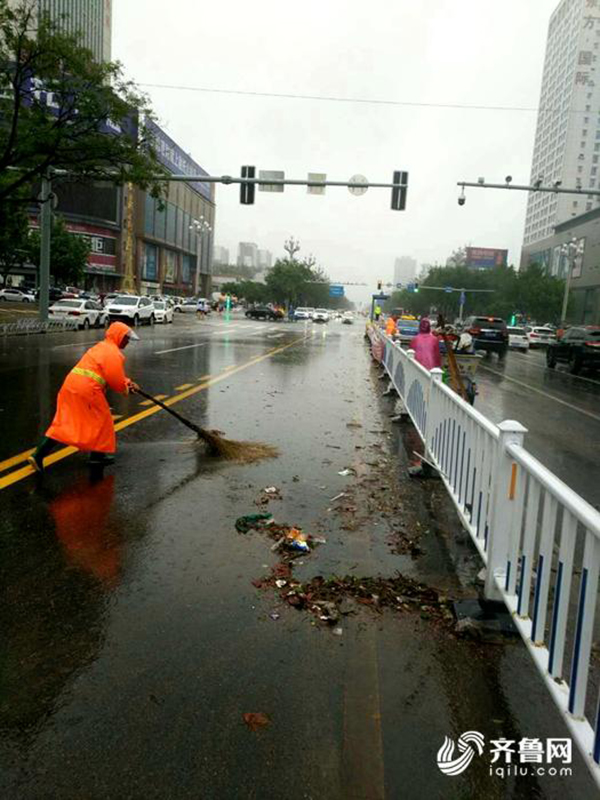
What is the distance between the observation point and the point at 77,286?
75188 millimetres

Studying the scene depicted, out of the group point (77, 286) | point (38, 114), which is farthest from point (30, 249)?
point (38, 114)

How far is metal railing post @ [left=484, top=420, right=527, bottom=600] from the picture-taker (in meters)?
3.66

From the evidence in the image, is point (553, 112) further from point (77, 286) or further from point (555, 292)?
point (77, 286)

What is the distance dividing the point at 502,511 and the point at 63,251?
60.1 m

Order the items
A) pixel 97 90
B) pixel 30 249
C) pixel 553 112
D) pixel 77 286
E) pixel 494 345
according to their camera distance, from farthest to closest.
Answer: pixel 553 112
pixel 77 286
pixel 30 249
pixel 494 345
pixel 97 90

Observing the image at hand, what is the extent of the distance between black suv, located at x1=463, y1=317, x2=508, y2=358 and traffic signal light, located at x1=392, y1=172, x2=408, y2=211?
9963mm

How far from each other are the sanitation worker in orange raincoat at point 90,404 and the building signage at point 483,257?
149787 millimetres

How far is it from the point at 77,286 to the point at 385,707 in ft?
256

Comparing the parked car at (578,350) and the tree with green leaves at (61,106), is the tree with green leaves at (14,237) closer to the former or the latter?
the tree with green leaves at (61,106)

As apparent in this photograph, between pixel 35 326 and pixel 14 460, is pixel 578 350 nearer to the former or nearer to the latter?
pixel 35 326

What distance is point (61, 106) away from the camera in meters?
19.1

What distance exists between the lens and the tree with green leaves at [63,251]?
185 ft

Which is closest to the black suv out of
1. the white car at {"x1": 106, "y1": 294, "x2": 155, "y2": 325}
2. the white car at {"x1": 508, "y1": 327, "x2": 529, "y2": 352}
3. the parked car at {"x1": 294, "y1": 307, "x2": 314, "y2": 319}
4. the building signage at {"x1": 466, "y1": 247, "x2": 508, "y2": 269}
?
the white car at {"x1": 508, "y1": 327, "x2": 529, "y2": 352}

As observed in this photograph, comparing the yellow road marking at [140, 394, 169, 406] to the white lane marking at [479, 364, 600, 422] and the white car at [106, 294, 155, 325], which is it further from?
the white car at [106, 294, 155, 325]
